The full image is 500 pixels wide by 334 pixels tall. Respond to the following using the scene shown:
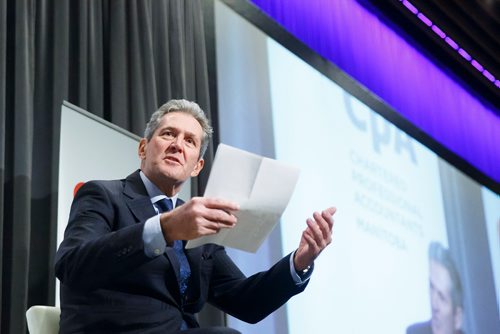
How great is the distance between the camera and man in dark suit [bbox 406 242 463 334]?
4910mm

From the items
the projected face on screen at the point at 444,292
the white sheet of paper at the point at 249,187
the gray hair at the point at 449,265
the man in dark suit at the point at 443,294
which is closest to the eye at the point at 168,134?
the white sheet of paper at the point at 249,187

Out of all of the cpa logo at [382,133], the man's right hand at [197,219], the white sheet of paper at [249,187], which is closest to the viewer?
the man's right hand at [197,219]

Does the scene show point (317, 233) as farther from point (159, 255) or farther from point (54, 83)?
point (54, 83)

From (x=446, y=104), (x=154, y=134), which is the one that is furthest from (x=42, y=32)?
(x=446, y=104)

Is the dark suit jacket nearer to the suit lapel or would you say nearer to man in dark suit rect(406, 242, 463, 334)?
the suit lapel

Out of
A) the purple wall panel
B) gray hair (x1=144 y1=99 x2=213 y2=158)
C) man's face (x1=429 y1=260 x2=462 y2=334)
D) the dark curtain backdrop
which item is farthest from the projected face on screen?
gray hair (x1=144 y1=99 x2=213 y2=158)

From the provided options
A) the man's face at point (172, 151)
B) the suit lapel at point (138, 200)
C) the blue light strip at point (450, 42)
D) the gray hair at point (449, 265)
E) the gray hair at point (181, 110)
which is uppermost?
the blue light strip at point (450, 42)

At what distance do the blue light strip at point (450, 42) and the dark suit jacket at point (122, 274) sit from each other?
13.6ft

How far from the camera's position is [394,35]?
230 inches

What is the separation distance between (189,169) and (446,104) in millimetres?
4687

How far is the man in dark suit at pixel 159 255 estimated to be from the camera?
163cm

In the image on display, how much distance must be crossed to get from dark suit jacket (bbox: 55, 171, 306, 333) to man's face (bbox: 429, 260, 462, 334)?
3130mm

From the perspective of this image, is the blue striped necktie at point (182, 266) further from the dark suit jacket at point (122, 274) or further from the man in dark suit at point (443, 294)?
the man in dark suit at point (443, 294)

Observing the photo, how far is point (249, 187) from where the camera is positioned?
1.72m
